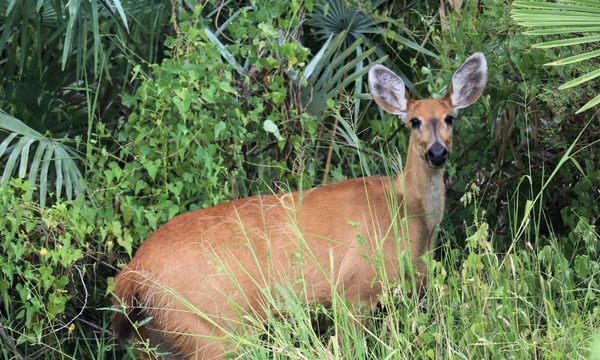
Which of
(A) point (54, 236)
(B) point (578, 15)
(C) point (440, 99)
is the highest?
(B) point (578, 15)

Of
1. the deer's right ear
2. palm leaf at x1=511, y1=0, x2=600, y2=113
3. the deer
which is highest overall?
palm leaf at x1=511, y1=0, x2=600, y2=113

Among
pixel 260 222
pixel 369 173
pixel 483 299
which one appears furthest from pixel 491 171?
pixel 483 299

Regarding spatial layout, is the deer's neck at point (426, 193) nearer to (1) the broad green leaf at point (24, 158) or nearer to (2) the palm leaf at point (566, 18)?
(2) the palm leaf at point (566, 18)

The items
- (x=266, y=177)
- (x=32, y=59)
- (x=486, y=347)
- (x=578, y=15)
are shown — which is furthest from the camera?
(x=32, y=59)

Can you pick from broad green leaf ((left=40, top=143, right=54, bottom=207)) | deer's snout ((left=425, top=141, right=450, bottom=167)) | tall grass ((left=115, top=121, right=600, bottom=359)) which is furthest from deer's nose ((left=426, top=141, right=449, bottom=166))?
broad green leaf ((left=40, top=143, right=54, bottom=207))

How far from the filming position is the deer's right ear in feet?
20.4

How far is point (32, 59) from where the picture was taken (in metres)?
7.81

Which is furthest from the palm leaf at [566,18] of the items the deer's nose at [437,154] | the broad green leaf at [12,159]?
the broad green leaf at [12,159]

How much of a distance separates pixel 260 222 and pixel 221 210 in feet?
0.65

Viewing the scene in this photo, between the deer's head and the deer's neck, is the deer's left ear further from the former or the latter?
the deer's neck

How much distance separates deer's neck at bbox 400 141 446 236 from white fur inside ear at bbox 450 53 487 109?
0.37 metres

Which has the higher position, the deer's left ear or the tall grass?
the deer's left ear

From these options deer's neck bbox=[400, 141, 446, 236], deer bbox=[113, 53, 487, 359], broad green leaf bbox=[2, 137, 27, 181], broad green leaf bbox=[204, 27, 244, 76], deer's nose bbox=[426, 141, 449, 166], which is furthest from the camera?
broad green leaf bbox=[204, 27, 244, 76]

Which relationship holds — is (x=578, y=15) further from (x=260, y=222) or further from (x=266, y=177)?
(x=266, y=177)
